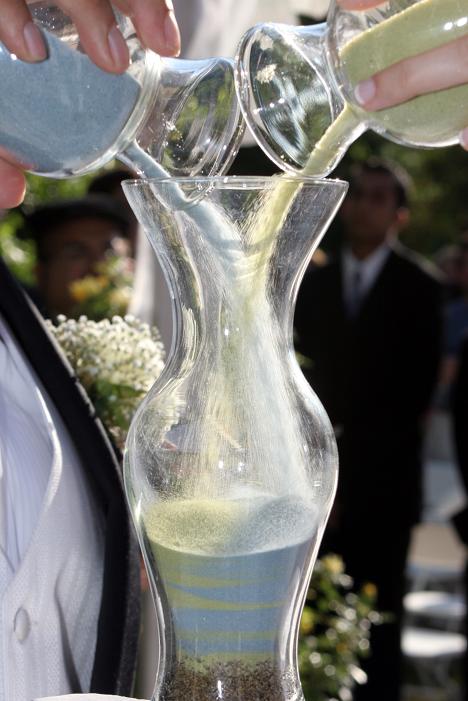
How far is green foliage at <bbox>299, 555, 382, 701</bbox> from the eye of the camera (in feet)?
8.10

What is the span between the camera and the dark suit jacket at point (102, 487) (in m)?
1.04

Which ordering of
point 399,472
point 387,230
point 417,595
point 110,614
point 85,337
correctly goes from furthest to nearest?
point 417,595 < point 387,230 < point 399,472 < point 85,337 < point 110,614

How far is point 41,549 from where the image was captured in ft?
3.23

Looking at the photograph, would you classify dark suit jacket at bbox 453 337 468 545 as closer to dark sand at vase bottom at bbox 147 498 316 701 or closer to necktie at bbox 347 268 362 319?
necktie at bbox 347 268 362 319

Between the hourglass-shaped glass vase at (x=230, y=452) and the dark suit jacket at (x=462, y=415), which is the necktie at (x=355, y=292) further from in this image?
the hourglass-shaped glass vase at (x=230, y=452)

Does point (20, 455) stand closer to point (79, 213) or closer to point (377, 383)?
point (79, 213)

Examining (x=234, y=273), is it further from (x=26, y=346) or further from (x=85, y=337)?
(x=85, y=337)

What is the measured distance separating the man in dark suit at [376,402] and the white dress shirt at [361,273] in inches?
1.0

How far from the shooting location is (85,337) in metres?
1.32

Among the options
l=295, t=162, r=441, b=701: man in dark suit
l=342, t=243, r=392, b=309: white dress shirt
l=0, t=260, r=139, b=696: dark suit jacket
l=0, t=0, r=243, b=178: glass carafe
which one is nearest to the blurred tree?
l=342, t=243, r=392, b=309: white dress shirt

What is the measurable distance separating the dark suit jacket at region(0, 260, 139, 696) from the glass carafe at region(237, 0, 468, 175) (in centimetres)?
34

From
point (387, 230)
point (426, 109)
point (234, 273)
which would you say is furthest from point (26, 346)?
point (387, 230)

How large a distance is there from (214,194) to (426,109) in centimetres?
17

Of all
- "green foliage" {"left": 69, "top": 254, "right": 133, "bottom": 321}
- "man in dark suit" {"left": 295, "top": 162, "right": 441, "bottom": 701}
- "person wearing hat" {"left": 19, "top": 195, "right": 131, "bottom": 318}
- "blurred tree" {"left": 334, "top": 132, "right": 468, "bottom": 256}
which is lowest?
"blurred tree" {"left": 334, "top": 132, "right": 468, "bottom": 256}
